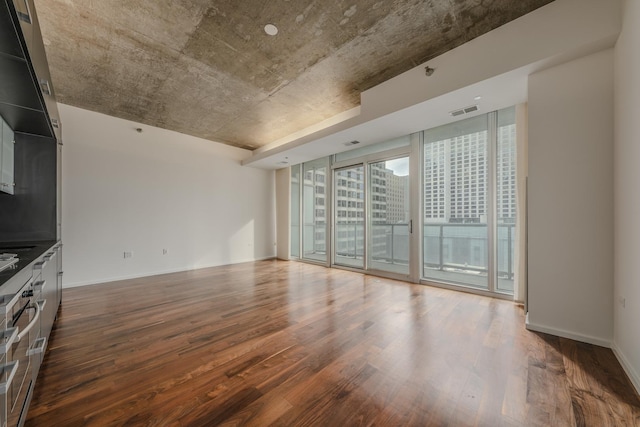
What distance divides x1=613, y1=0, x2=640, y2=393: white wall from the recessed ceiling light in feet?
A: 9.81

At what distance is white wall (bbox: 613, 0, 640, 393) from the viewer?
1.79 meters

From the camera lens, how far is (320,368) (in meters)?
1.94

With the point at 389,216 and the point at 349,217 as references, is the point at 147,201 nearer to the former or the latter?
the point at 349,217

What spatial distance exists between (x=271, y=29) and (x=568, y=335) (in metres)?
4.40

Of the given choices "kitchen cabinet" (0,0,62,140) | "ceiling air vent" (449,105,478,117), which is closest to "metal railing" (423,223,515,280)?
"ceiling air vent" (449,105,478,117)

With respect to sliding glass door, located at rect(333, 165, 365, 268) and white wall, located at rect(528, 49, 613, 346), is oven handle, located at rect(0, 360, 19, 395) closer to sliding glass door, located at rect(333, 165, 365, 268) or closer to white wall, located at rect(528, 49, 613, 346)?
white wall, located at rect(528, 49, 613, 346)

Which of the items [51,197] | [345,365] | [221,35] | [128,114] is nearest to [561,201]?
[345,365]

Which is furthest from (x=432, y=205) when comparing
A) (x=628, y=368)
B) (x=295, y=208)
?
(x=295, y=208)

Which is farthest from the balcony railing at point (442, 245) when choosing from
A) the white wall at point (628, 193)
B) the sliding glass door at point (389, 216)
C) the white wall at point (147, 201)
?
the white wall at point (147, 201)

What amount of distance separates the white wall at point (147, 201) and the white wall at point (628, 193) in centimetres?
669

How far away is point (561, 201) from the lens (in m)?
2.45

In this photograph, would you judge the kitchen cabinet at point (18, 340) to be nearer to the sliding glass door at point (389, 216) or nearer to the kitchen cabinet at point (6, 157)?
the kitchen cabinet at point (6, 157)

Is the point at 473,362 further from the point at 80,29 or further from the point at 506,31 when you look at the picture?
the point at 80,29

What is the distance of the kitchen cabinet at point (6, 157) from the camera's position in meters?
2.38
